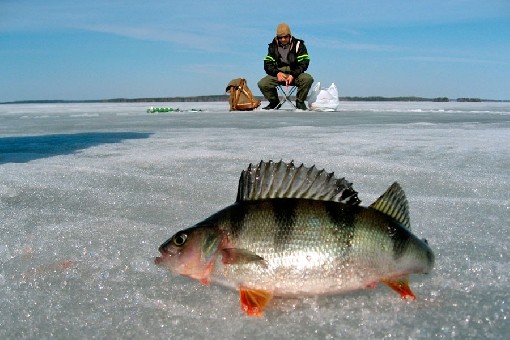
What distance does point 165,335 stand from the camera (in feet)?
5.30

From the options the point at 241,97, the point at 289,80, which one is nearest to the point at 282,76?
the point at 289,80

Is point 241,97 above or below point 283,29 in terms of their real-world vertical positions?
below

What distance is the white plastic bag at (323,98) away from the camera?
1642 cm

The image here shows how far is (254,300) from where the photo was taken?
176 centimetres

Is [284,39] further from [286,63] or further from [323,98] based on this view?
[323,98]

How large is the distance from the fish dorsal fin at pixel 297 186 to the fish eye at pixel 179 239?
0.27m

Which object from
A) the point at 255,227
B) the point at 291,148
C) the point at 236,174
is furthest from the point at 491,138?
the point at 255,227

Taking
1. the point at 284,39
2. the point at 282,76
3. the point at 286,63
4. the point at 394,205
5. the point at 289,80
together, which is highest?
the point at 284,39

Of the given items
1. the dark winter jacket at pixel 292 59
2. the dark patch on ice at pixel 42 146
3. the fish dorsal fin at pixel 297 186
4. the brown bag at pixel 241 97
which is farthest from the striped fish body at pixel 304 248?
the brown bag at pixel 241 97

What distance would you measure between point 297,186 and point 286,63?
14.7 metres

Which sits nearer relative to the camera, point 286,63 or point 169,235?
point 169,235

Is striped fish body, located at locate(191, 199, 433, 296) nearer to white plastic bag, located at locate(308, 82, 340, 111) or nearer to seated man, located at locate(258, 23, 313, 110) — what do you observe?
seated man, located at locate(258, 23, 313, 110)

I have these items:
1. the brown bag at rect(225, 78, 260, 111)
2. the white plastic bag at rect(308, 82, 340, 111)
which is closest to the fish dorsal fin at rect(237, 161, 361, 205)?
the white plastic bag at rect(308, 82, 340, 111)

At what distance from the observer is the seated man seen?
15977 mm
